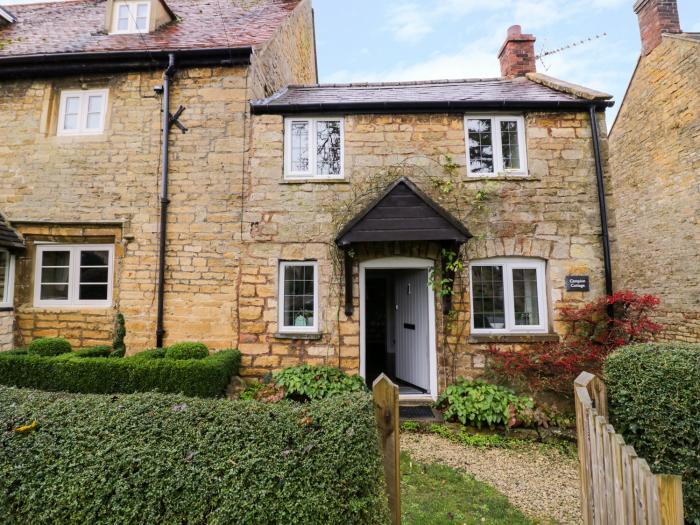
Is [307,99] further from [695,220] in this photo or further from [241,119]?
[695,220]

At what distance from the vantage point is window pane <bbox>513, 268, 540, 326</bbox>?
23.5 ft

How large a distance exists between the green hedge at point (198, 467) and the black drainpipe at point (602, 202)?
21.6ft

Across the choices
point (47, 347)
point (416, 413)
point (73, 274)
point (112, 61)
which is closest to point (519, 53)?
point (416, 413)

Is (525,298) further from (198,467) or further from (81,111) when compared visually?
(81,111)

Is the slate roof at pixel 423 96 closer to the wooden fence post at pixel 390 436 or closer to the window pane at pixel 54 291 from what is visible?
the window pane at pixel 54 291

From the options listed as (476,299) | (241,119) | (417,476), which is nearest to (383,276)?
(476,299)

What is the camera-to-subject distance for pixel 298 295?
732 cm

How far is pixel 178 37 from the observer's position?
8.53m

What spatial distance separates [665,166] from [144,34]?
→ 15.2 meters

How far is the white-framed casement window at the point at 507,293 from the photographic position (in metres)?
7.12

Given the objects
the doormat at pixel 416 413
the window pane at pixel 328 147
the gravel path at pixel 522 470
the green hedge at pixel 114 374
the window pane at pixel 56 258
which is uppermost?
the window pane at pixel 328 147

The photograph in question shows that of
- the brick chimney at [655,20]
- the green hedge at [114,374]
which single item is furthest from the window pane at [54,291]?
the brick chimney at [655,20]

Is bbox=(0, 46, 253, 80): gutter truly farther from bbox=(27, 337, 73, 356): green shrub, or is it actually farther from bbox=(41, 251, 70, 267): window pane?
bbox=(27, 337, 73, 356): green shrub

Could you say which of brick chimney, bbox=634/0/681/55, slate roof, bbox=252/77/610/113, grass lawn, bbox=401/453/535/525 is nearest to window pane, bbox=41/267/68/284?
slate roof, bbox=252/77/610/113
